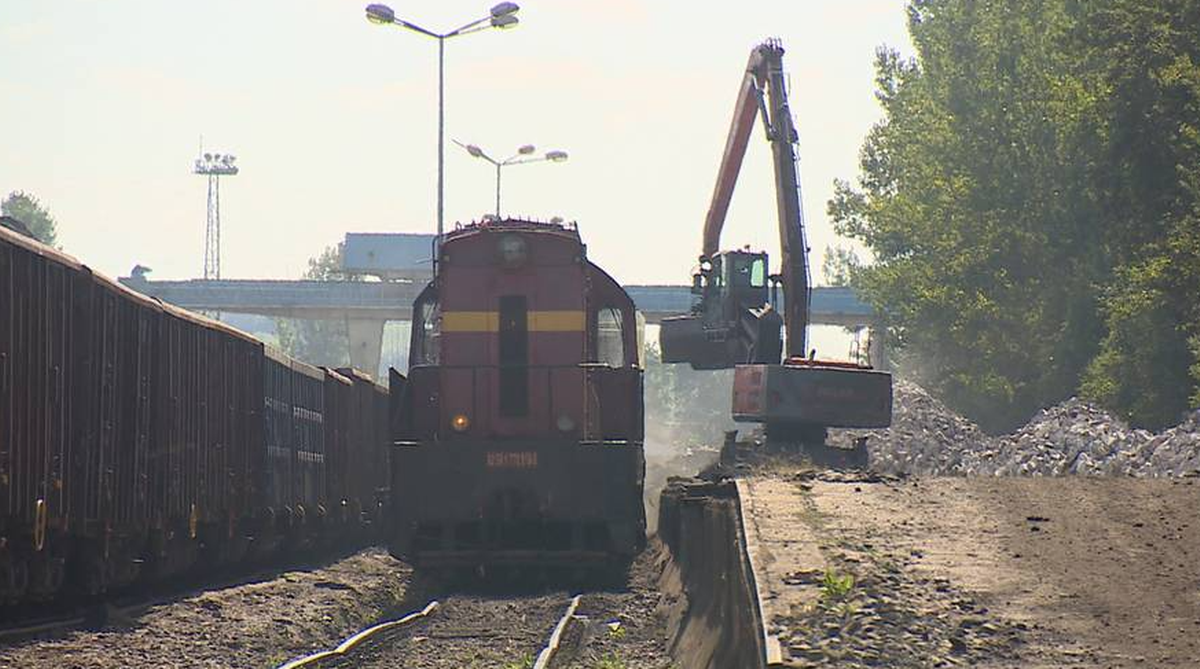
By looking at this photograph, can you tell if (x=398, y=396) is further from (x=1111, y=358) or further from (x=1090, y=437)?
(x=1111, y=358)

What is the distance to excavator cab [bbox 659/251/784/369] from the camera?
32.7 metres

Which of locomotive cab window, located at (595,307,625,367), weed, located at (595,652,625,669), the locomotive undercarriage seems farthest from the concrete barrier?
locomotive cab window, located at (595,307,625,367)

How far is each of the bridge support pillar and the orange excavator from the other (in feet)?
158

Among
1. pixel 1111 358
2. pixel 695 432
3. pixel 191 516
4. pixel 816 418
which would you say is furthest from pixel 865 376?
pixel 695 432

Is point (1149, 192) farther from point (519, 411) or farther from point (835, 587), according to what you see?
point (835, 587)

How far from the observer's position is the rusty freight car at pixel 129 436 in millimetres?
13453

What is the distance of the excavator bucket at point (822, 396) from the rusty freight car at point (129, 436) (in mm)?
8753

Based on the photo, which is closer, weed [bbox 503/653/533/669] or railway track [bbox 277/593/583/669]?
weed [bbox 503/653/533/669]

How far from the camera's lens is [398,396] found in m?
21.7

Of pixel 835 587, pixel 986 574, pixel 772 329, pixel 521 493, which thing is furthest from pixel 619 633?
pixel 772 329

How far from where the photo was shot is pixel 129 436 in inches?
642

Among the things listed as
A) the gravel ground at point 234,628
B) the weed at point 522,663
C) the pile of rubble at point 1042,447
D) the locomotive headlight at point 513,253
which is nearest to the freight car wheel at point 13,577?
the gravel ground at point 234,628

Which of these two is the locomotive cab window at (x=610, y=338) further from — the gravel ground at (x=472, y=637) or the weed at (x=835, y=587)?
the weed at (x=835, y=587)

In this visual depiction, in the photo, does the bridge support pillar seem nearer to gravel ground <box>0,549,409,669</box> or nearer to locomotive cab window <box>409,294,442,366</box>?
gravel ground <box>0,549,409,669</box>
